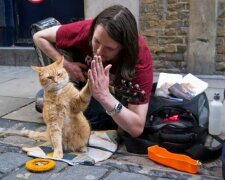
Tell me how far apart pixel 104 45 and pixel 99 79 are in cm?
24

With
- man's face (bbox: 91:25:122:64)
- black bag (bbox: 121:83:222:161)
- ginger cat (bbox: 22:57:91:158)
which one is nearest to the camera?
man's face (bbox: 91:25:122:64)

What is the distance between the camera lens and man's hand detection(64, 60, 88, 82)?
305 centimetres

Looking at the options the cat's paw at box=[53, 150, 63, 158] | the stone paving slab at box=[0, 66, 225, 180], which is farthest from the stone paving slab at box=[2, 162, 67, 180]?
the cat's paw at box=[53, 150, 63, 158]

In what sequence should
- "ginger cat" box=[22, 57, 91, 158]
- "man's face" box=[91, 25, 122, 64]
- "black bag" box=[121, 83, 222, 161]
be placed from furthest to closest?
"black bag" box=[121, 83, 222, 161] < "ginger cat" box=[22, 57, 91, 158] < "man's face" box=[91, 25, 122, 64]

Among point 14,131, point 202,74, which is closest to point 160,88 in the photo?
point 14,131

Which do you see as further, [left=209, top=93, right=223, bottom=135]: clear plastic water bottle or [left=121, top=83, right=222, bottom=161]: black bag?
[left=209, top=93, right=223, bottom=135]: clear plastic water bottle

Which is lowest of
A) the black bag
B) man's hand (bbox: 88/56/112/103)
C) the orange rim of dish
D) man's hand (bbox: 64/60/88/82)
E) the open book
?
the orange rim of dish

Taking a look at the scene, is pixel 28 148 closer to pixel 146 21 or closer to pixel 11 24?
pixel 146 21

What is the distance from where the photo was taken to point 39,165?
2.50m

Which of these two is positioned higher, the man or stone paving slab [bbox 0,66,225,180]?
the man

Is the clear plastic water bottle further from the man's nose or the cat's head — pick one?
the cat's head

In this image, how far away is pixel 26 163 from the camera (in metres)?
2.56

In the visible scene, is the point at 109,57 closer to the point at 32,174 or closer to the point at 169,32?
the point at 32,174

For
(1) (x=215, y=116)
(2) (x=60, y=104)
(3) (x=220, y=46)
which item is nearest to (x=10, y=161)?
(2) (x=60, y=104)
